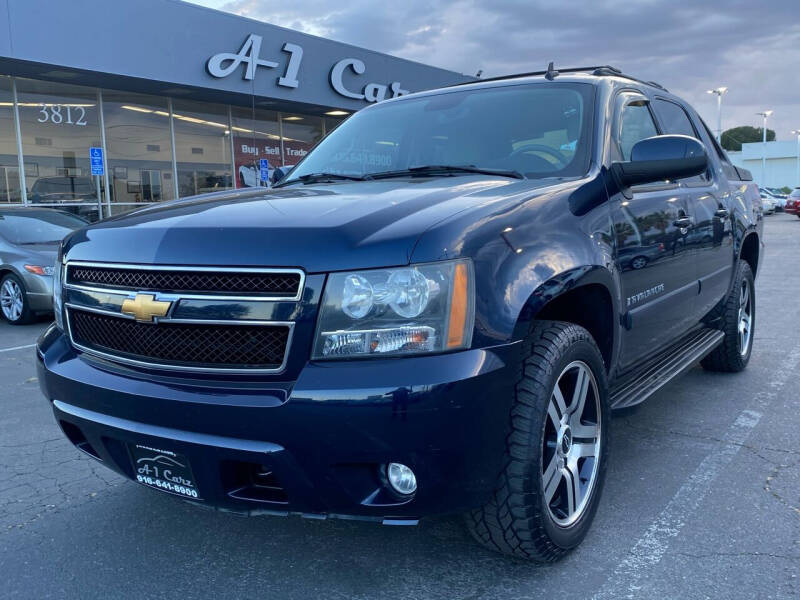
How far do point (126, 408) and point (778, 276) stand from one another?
11236mm

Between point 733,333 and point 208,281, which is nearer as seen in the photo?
point 208,281

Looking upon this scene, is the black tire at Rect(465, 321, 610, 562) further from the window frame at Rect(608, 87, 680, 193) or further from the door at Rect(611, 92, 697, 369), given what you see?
the window frame at Rect(608, 87, 680, 193)

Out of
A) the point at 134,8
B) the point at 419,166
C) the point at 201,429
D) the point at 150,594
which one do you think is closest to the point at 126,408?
the point at 201,429

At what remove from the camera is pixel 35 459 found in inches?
151

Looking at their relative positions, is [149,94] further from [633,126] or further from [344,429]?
[344,429]

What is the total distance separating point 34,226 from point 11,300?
3.73 feet

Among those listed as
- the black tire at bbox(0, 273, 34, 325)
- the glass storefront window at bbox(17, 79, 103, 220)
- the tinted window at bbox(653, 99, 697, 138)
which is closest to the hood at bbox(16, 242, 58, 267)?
the black tire at bbox(0, 273, 34, 325)

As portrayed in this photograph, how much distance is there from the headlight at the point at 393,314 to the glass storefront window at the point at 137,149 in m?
17.7

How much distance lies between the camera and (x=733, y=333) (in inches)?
198

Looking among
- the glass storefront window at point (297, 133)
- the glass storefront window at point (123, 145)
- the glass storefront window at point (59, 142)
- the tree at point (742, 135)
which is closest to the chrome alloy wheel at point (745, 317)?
the glass storefront window at point (123, 145)

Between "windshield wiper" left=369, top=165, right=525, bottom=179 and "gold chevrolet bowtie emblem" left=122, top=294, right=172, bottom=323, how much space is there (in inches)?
55.4

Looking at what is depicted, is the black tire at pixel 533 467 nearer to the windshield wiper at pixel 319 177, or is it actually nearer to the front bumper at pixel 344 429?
the front bumper at pixel 344 429

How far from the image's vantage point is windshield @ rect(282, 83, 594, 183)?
3332mm

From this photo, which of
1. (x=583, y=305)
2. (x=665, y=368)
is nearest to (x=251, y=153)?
(x=665, y=368)
